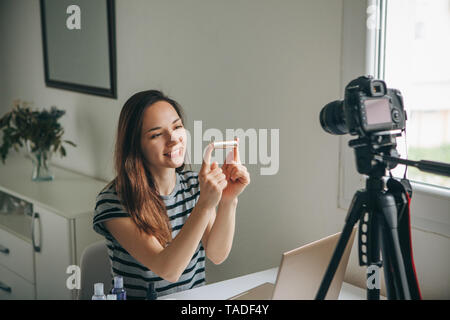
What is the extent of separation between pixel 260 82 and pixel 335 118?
2.39 feet

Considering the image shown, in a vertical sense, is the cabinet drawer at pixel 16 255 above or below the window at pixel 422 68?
below

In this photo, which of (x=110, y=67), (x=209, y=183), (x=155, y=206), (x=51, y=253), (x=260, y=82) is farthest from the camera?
(x=110, y=67)

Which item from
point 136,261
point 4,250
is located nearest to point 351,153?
point 136,261

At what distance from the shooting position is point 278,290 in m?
1.07

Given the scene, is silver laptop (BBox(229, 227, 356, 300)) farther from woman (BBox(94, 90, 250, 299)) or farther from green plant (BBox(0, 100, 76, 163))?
green plant (BBox(0, 100, 76, 163))

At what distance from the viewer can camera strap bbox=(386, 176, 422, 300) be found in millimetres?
1023

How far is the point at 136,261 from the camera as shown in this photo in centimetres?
154

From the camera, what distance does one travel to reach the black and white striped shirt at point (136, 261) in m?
1.48

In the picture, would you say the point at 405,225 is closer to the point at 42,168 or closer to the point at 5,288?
the point at 42,168

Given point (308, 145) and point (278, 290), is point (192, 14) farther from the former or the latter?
point (278, 290)

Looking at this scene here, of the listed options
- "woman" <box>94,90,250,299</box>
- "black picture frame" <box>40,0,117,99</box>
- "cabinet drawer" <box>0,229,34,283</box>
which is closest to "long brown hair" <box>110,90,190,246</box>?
"woman" <box>94,90,250,299</box>

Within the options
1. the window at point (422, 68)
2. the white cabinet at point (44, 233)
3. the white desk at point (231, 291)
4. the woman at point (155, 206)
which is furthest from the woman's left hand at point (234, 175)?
the white cabinet at point (44, 233)

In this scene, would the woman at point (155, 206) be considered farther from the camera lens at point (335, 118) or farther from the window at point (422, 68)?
the window at point (422, 68)
